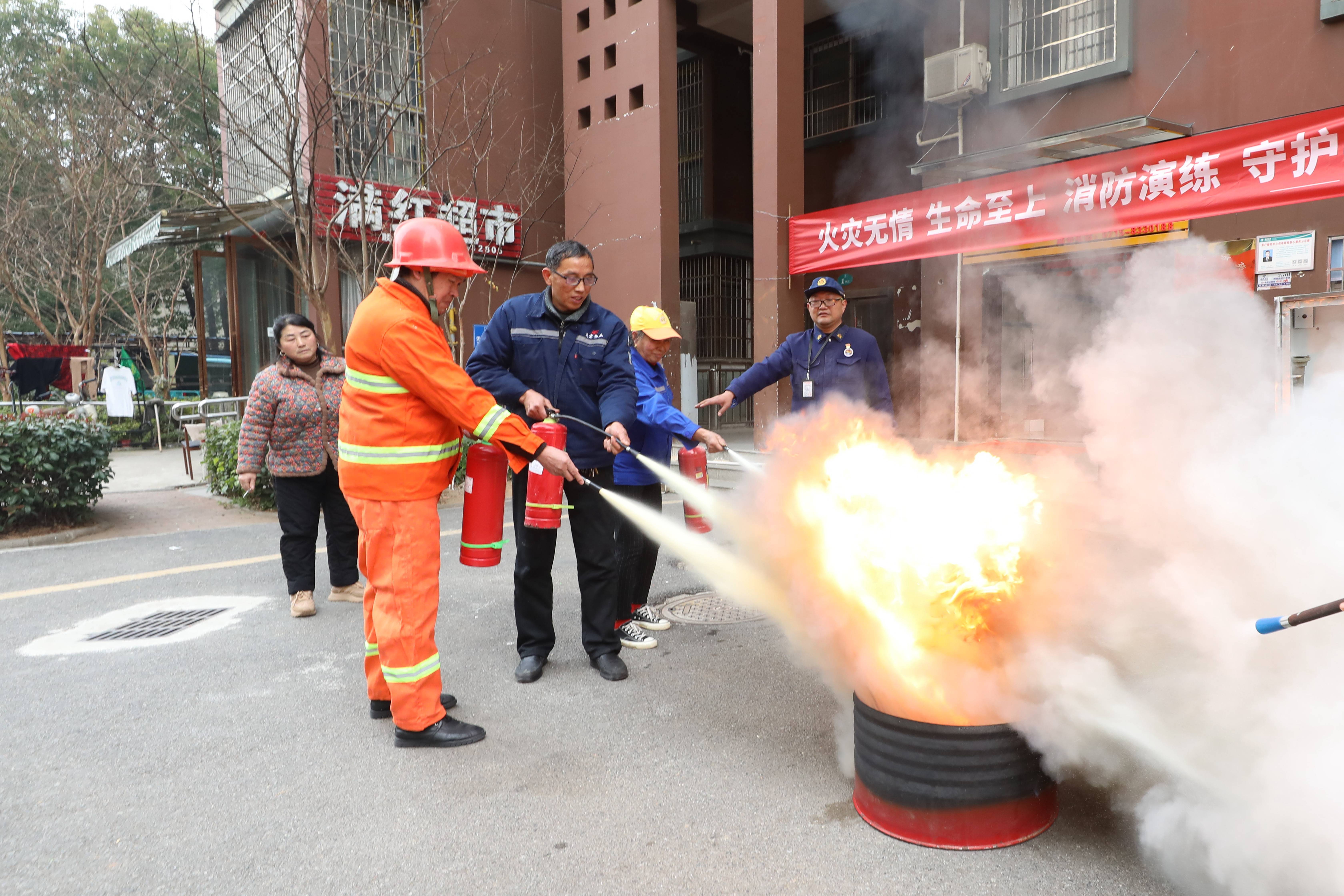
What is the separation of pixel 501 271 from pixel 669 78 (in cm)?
442

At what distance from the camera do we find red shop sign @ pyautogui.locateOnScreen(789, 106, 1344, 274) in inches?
271

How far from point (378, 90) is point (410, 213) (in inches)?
80.3

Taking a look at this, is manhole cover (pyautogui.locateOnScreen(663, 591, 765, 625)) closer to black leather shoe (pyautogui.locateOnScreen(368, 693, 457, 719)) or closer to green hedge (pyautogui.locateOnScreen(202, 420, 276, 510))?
black leather shoe (pyautogui.locateOnScreen(368, 693, 457, 719))

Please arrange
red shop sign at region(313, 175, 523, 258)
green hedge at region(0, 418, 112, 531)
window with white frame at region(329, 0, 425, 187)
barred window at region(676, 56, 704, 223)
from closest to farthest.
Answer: green hedge at region(0, 418, 112, 531), window with white frame at region(329, 0, 425, 187), red shop sign at region(313, 175, 523, 258), barred window at region(676, 56, 704, 223)

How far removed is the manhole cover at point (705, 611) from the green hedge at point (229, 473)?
5541mm

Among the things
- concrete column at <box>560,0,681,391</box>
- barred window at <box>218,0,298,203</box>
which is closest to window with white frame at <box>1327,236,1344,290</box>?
concrete column at <box>560,0,681,391</box>

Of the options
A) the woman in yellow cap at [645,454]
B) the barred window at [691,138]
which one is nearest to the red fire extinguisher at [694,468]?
the woman in yellow cap at [645,454]

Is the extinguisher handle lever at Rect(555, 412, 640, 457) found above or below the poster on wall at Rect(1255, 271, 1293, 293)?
below

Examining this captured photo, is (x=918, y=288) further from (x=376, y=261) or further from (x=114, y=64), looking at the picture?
(x=114, y=64)

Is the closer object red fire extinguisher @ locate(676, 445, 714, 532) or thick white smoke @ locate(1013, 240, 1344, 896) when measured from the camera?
thick white smoke @ locate(1013, 240, 1344, 896)

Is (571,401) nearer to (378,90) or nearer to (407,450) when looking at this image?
(407,450)

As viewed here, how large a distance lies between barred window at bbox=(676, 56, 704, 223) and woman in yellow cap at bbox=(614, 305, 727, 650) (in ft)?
37.7

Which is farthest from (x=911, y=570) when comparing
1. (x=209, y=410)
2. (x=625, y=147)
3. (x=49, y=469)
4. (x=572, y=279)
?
Result: (x=209, y=410)

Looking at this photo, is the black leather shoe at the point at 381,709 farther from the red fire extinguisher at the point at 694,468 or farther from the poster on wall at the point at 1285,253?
the poster on wall at the point at 1285,253
